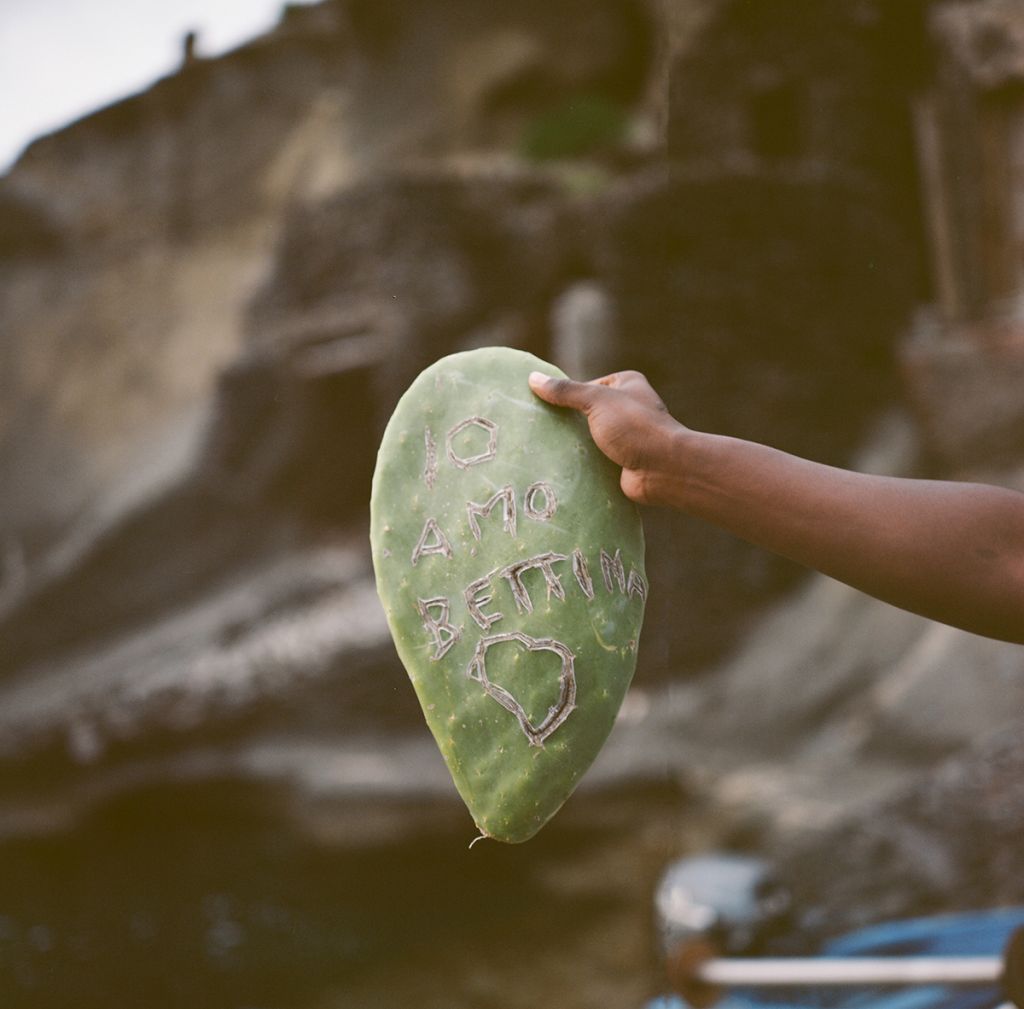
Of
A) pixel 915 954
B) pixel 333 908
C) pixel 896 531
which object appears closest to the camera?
pixel 896 531

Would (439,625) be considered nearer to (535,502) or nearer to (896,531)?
(535,502)

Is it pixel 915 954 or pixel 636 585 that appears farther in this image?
pixel 915 954

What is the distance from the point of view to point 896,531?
351mm

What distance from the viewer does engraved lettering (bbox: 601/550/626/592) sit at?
0.39 m

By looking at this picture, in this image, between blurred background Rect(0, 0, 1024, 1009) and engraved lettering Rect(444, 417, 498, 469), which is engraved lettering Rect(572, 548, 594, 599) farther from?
blurred background Rect(0, 0, 1024, 1009)

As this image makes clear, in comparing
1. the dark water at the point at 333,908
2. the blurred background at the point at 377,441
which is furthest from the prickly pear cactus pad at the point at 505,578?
the dark water at the point at 333,908

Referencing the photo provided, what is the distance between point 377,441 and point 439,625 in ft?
6.27

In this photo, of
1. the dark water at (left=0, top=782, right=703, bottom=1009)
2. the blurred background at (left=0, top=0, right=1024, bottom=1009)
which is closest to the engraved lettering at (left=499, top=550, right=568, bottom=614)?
the blurred background at (left=0, top=0, right=1024, bottom=1009)

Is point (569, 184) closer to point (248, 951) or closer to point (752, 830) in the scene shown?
point (752, 830)

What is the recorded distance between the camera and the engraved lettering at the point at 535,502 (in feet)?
1.27

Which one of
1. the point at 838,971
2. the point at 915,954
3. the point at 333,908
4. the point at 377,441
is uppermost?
the point at 377,441

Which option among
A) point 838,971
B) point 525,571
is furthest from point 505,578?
point 838,971

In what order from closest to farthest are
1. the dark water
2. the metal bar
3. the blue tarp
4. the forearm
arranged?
the forearm → the metal bar → the blue tarp → the dark water

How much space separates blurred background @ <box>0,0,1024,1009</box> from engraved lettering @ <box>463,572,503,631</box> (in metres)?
0.52
